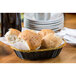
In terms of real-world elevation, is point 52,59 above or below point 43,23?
below

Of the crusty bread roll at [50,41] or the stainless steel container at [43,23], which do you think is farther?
the stainless steel container at [43,23]

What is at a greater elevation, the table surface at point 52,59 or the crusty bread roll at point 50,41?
the crusty bread roll at point 50,41

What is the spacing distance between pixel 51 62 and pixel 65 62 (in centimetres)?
5

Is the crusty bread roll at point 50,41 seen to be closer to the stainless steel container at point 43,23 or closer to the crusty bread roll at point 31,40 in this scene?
the crusty bread roll at point 31,40

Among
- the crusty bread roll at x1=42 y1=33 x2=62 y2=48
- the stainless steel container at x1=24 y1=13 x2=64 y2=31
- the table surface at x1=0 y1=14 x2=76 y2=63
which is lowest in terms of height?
the table surface at x1=0 y1=14 x2=76 y2=63

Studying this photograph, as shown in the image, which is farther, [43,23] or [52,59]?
[43,23]

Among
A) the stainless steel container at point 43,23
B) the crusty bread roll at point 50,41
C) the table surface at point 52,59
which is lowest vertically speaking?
the table surface at point 52,59

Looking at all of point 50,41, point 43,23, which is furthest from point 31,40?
point 43,23

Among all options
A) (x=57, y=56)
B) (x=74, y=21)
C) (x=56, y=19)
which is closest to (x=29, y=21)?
(x=56, y=19)

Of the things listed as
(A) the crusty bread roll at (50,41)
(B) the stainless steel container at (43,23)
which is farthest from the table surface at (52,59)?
(B) the stainless steel container at (43,23)

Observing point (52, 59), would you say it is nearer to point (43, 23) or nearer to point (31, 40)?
point (31, 40)

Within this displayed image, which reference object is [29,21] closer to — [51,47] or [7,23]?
[7,23]

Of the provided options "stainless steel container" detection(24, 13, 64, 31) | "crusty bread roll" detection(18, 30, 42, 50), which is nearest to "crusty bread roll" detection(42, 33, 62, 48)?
"crusty bread roll" detection(18, 30, 42, 50)

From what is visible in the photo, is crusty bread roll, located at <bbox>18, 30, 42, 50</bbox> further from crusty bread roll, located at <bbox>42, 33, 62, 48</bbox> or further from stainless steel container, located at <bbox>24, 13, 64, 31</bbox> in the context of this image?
stainless steel container, located at <bbox>24, 13, 64, 31</bbox>
